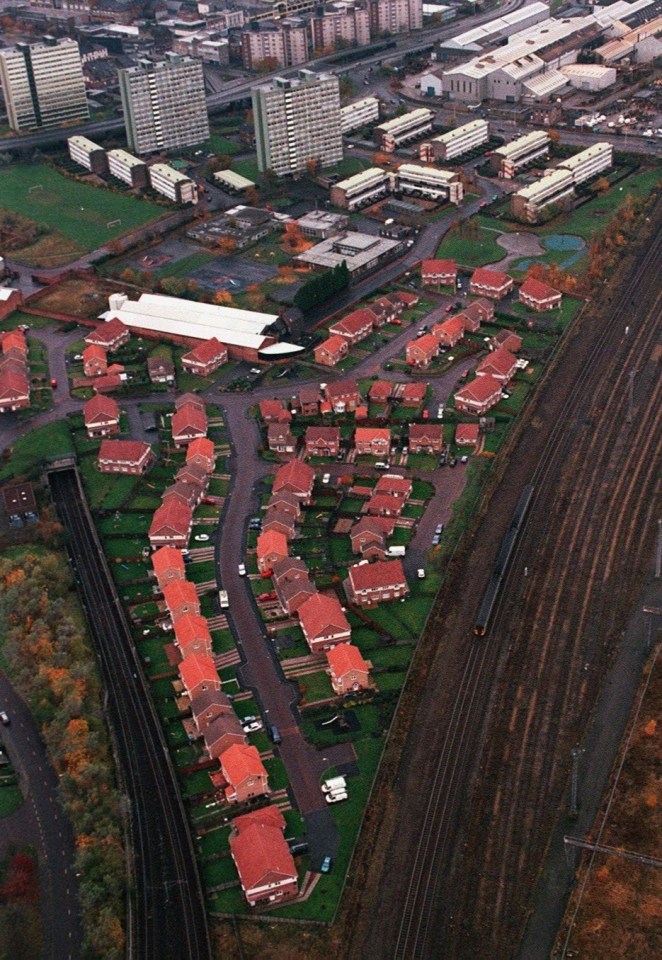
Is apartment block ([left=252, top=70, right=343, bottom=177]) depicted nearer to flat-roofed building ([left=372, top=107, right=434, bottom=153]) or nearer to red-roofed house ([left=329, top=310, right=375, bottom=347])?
flat-roofed building ([left=372, top=107, right=434, bottom=153])

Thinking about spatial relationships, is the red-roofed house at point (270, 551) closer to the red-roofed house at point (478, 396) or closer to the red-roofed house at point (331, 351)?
the red-roofed house at point (478, 396)

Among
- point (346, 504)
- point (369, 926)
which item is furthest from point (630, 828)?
point (346, 504)

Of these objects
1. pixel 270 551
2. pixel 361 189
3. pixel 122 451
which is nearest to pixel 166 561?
pixel 270 551

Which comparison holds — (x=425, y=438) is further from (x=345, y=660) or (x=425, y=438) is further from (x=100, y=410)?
(x=100, y=410)

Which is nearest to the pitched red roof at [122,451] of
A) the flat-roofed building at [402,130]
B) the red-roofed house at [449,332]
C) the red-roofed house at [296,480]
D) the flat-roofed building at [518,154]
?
the red-roofed house at [296,480]

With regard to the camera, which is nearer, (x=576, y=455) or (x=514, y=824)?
(x=514, y=824)

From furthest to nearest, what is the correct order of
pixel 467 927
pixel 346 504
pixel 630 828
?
pixel 346 504
pixel 630 828
pixel 467 927

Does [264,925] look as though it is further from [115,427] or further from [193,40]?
[193,40]
